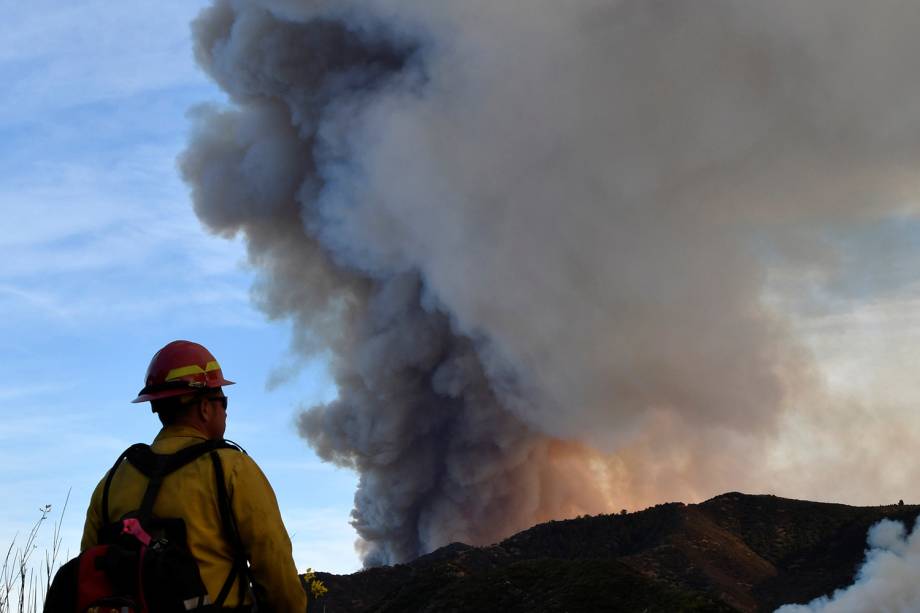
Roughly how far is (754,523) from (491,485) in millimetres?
14706

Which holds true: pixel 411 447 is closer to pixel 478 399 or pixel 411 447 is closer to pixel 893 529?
pixel 478 399

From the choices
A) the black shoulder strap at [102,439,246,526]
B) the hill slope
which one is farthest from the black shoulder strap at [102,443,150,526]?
the hill slope

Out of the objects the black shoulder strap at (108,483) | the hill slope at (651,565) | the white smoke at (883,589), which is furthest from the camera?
the white smoke at (883,589)

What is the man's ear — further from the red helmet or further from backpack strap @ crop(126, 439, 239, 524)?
backpack strap @ crop(126, 439, 239, 524)

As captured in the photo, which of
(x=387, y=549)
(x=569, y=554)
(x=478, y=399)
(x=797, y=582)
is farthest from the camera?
(x=387, y=549)

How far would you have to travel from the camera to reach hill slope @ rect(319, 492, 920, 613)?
32844mm

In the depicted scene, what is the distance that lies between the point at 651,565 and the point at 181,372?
39.4 meters

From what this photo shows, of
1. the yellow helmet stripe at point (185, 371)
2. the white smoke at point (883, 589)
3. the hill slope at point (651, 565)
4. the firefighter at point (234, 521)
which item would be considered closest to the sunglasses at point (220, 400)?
the yellow helmet stripe at point (185, 371)

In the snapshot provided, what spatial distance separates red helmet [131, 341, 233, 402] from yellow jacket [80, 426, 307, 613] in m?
0.53

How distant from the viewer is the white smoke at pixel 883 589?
33.7 m

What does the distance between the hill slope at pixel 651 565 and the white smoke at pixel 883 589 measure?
6.65ft

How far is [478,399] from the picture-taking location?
58.9 metres

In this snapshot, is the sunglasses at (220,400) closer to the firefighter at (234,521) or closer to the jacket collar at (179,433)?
the jacket collar at (179,433)

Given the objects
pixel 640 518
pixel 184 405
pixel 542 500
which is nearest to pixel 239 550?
pixel 184 405
